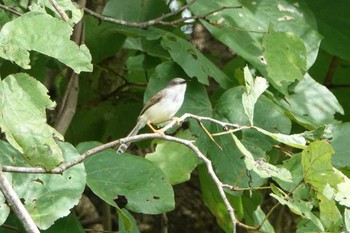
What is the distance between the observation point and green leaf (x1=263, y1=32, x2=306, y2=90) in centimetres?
315

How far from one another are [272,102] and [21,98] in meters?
1.48

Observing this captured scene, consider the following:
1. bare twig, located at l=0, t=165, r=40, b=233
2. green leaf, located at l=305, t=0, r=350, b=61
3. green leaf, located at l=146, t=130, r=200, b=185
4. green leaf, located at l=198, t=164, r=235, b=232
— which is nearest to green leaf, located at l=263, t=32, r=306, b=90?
green leaf, located at l=146, t=130, r=200, b=185

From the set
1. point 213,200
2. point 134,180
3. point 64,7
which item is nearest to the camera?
point 64,7

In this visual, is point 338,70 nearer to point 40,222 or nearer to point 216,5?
point 216,5

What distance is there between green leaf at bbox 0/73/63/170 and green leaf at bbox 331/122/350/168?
1386mm

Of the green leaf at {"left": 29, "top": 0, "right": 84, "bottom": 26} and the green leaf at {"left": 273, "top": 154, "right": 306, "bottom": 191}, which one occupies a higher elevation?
the green leaf at {"left": 29, "top": 0, "right": 84, "bottom": 26}

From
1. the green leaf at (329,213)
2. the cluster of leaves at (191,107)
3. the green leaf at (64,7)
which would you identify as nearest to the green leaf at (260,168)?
the cluster of leaves at (191,107)

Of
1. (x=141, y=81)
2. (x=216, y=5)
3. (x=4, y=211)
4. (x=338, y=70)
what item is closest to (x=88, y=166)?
(x=4, y=211)

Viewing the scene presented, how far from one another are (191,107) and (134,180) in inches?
22.6

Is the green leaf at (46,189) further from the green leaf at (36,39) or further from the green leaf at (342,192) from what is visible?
the green leaf at (342,192)

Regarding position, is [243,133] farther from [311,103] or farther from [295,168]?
[295,168]

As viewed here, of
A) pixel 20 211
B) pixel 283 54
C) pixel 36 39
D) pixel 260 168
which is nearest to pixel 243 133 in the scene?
pixel 283 54

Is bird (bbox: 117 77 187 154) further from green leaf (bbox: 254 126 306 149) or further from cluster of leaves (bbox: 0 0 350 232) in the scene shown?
green leaf (bbox: 254 126 306 149)

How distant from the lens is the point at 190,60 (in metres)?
3.35
